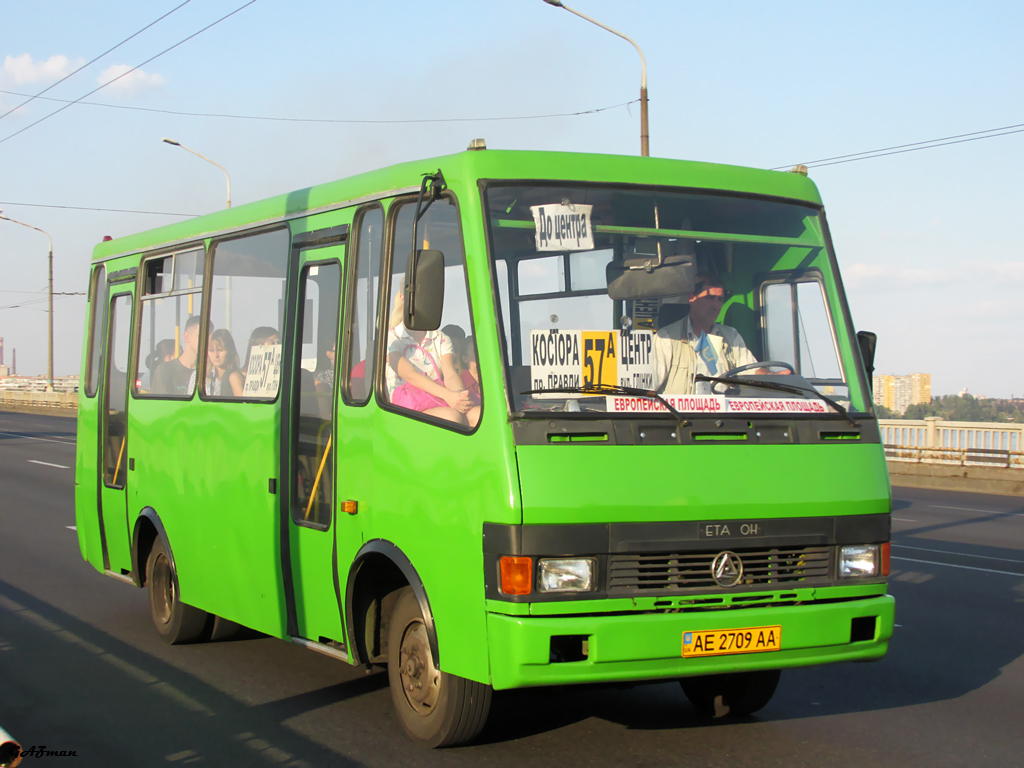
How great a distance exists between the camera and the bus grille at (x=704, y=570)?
4.97 meters

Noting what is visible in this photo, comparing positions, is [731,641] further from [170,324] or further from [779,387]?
[170,324]

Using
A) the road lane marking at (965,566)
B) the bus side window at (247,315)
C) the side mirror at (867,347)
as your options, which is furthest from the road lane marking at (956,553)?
the bus side window at (247,315)

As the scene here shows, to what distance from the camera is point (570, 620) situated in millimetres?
4855

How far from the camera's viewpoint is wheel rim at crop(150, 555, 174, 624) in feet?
27.1

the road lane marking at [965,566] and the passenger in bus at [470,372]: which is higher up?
the passenger in bus at [470,372]

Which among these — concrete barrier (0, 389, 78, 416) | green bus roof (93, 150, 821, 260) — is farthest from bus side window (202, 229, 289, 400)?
concrete barrier (0, 389, 78, 416)

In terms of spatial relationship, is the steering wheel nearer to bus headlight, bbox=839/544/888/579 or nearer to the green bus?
the green bus

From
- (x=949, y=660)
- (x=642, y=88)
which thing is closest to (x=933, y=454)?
(x=642, y=88)

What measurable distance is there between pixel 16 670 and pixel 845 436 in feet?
16.7

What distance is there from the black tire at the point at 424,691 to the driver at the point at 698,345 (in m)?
1.59

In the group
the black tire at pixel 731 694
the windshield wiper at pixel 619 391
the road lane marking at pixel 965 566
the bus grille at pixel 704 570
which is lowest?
the road lane marking at pixel 965 566

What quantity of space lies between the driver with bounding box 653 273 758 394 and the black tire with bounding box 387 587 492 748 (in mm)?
1589

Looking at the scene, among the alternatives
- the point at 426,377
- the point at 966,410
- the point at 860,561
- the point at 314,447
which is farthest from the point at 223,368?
the point at 966,410

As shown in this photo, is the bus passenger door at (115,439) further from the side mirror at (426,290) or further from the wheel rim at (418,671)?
the side mirror at (426,290)
